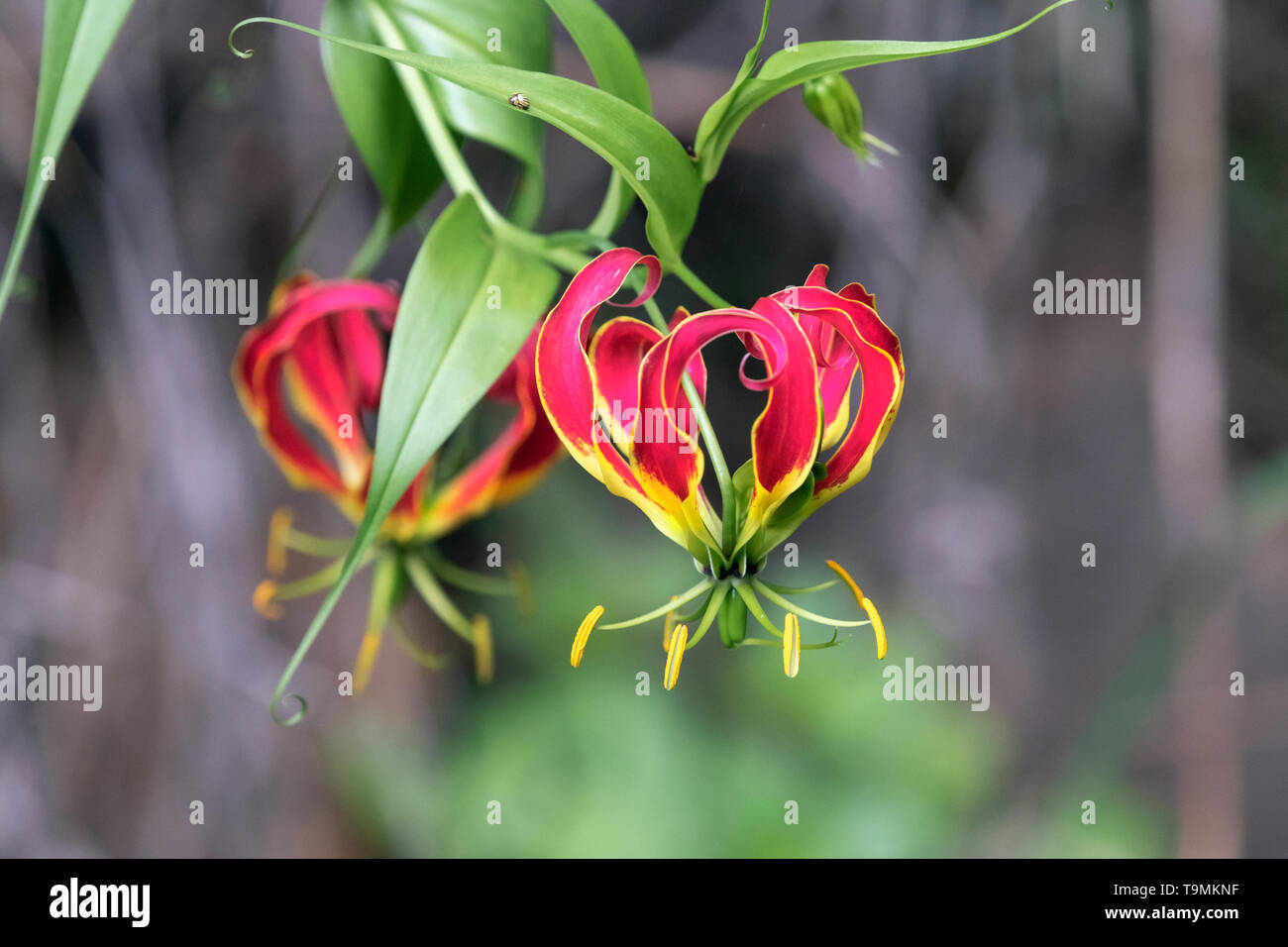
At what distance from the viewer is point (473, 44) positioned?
0.84 metres

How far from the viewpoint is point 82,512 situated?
1844 mm

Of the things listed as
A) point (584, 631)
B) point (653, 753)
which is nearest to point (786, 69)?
point (584, 631)

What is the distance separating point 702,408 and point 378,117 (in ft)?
1.60

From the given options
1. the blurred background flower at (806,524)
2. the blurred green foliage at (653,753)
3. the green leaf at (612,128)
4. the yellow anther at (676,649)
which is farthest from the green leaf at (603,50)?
the blurred green foliage at (653,753)

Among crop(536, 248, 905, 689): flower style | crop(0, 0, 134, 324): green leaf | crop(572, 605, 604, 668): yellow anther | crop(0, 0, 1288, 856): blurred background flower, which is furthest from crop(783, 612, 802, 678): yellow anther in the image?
crop(0, 0, 1288, 856): blurred background flower

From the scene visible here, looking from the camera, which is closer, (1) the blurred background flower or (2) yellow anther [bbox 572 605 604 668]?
(2) yellow anther [bbox 572 605 604 668]

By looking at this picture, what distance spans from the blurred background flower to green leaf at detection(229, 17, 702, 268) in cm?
103

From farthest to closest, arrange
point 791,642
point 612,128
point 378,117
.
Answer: point 378,117, point 791,642, point 612,128

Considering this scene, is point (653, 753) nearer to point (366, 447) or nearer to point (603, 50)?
point (366, 447)

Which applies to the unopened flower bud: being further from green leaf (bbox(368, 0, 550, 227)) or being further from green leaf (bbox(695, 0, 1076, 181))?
green leaf (bbox(368, 0, 550, 227))

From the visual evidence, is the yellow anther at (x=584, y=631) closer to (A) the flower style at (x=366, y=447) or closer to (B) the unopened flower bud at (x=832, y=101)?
(A) the flower style at (x=366, y=447)

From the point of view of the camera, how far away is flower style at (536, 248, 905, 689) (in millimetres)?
626

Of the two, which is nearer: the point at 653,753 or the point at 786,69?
the point at 786,69

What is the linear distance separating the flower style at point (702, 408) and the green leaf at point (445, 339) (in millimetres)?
63
